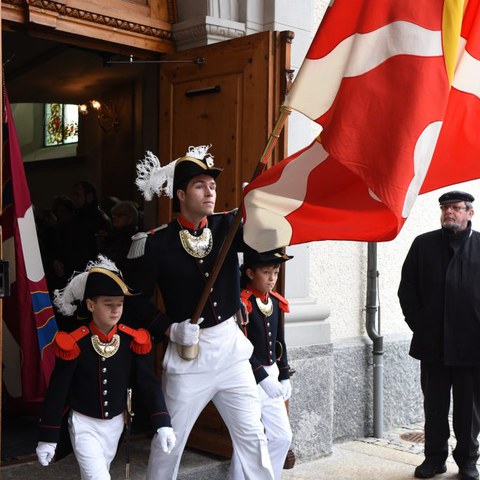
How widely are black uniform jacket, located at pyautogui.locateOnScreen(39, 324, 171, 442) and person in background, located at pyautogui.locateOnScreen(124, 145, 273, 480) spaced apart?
272 millimetres

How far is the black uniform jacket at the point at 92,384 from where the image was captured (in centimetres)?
453

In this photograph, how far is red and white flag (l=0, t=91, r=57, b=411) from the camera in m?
5.86

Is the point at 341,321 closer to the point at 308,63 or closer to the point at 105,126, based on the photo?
A: the point at 308,63

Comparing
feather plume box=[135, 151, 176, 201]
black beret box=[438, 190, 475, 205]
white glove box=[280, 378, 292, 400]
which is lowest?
white glove box=[280, 378, 292, 400]

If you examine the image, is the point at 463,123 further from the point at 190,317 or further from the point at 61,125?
the point at 61,125

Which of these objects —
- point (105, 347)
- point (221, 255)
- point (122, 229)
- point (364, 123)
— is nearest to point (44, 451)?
point (105, 347)

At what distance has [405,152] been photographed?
4.04 m

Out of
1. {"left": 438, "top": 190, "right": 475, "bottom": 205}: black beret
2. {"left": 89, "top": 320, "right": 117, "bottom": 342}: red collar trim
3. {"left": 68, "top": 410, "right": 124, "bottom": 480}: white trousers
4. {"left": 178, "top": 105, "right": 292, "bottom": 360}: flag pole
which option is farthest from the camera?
{"left": 438, "top": 190, "right": 475, "bottom": 205}: black beret

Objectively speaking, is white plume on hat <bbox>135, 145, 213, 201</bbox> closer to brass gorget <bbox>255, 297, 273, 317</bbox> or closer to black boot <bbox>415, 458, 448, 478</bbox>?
brass gorget <bbox>255, 297, 273, 317</bbox>

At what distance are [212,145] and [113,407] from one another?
233 cm

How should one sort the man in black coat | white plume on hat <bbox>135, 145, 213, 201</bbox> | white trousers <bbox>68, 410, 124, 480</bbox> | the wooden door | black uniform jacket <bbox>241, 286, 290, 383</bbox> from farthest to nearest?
the man in black coat → the wooden door → black uniform jacket <bbox>241, 286, 290, 383</bbox> → white plume on hat <bbox>135, 145, 213, 201</bbox> → white trousers <bbox>68, 410, 124, 480</bbox>

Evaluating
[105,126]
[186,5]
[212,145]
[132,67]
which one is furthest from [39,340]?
[105,126]

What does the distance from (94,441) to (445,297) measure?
10.3 ft

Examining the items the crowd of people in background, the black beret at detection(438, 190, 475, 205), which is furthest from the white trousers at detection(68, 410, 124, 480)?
the black beret at detection(438, 190, 475, 205)
